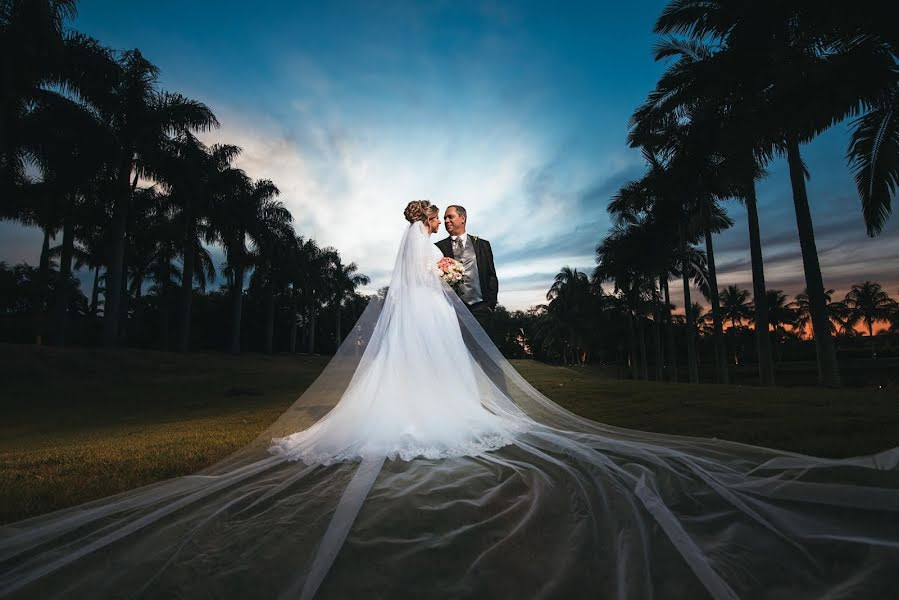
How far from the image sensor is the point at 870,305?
272 feet

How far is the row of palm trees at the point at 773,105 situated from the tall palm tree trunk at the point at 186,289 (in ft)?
90.3

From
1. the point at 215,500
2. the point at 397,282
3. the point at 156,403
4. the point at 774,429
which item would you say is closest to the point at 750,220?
the point at 774,429

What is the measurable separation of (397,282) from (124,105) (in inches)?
956

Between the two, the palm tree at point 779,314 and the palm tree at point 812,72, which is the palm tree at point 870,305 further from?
the palm tree at point 812,72

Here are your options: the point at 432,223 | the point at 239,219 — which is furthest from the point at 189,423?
the point at 239,219

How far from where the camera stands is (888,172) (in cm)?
1007

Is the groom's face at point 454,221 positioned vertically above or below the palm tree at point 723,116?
below

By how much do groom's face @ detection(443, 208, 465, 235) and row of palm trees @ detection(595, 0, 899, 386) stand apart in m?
8.40

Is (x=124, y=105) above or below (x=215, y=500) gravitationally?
above

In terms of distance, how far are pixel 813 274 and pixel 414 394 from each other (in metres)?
13.7

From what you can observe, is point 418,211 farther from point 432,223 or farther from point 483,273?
point 483,273

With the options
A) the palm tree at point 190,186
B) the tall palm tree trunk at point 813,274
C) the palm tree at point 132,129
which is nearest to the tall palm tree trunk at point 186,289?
the palm tree at point 190,186

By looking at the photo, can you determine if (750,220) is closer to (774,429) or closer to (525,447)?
(774,429)

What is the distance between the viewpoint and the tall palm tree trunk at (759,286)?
1633 centimetres
